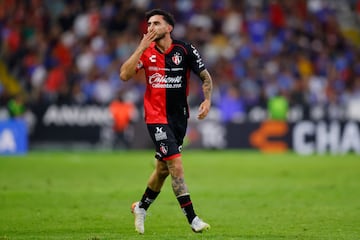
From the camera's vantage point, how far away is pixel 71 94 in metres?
30.5

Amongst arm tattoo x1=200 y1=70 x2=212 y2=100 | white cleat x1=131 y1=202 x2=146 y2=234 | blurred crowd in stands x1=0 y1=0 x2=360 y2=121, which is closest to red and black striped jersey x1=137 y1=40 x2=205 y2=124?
arm tattoo x1=200 y1=70 x2=212 y2=100

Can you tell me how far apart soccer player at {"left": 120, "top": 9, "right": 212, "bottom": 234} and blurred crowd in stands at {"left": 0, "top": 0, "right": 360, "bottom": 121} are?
1968cm

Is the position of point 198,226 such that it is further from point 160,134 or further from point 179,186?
point 160,134

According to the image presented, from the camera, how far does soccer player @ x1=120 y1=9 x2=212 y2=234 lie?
10.4 m

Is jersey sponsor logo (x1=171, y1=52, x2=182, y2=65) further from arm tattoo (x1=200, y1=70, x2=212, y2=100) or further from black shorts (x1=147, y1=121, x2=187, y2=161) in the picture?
black shorts (x1=147, y1=121, x2=187, y2=161)

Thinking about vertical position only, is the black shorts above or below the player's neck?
below

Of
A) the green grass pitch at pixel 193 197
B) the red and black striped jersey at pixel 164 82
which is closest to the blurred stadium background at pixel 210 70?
the green grass pitch at pixel 193 197

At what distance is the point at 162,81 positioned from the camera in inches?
416

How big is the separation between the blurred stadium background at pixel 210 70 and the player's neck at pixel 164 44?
18.4 meters

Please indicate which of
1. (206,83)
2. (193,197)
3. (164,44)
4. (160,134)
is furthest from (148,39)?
(193,197)

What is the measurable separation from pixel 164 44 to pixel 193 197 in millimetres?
5767

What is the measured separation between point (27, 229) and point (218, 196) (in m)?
5.64

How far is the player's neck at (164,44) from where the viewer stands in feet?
34.7

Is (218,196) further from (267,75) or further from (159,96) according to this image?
(267,75)
